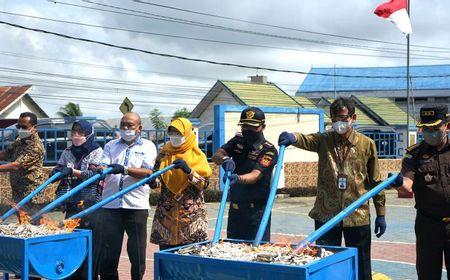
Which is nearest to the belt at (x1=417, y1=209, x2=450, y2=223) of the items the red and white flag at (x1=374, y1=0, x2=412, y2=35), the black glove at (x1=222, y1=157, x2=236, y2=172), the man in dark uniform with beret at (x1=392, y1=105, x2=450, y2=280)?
the man in dark uniform with beret at (x1=392, y1=105, x2=450, y2=280)

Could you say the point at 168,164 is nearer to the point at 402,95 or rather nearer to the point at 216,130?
the point at 216,130

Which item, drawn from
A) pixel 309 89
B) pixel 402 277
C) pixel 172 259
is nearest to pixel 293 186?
pixel 402 277

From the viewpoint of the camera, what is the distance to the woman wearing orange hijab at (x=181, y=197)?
16.9ft

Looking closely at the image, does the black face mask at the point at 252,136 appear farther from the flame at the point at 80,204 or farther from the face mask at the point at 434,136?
the flame at the point at 80,204

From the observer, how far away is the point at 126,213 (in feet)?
18.3

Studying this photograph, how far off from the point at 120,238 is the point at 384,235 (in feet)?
20.7

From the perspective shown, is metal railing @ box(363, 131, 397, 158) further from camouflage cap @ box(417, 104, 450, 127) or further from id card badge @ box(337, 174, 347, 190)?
camouflage cap @ box(417, 104, 450, 127)

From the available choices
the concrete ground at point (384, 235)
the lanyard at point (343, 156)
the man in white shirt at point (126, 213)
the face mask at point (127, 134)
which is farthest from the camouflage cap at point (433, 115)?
the concrete ground at point (384, 235)

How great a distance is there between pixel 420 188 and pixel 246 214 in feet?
4.83

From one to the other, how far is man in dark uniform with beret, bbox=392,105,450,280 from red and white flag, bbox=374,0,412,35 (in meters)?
11.0

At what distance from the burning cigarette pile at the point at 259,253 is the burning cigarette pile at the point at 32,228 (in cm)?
142

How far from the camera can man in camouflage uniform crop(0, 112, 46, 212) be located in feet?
21.1

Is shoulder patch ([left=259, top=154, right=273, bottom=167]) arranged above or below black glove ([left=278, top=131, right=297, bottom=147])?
below

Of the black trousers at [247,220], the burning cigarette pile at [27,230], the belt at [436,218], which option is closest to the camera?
the belt at [436,218]
